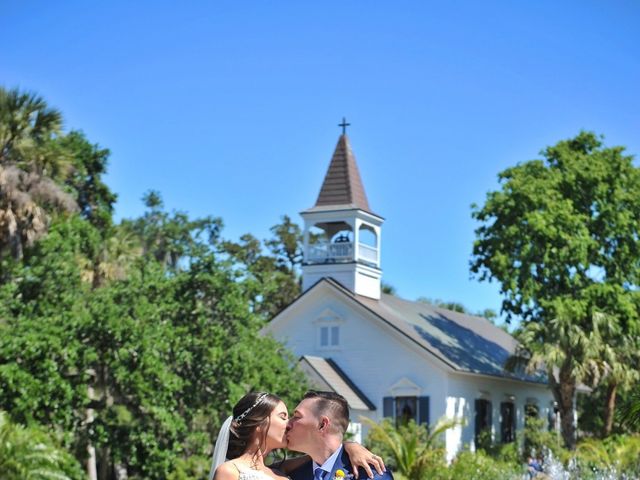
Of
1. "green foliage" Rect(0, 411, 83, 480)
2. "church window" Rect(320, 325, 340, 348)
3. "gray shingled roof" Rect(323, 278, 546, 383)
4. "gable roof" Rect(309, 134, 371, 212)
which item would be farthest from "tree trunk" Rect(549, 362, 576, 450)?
"green foliage" Rect(0, 411, 83, 480)

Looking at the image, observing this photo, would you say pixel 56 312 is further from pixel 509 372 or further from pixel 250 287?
pixel 509 372

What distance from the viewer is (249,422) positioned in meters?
5.50

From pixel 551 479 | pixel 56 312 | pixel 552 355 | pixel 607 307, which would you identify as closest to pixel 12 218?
pixel 56 312

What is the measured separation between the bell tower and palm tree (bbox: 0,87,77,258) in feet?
48.5

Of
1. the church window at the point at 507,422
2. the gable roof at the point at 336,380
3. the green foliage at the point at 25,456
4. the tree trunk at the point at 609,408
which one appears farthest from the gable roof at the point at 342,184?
the green foliage at the point at 25,456

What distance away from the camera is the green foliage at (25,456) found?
56.2 feet

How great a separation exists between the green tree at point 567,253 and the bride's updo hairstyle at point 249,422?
3174cm

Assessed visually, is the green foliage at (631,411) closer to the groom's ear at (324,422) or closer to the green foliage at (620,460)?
the green foliage at (620,460)

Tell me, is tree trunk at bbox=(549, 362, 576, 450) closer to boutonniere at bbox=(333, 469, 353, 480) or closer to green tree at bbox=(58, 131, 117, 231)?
green tree at bbox=(58, 131, 117, 231)

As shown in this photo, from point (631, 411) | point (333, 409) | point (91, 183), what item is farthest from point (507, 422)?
point (333, 409)

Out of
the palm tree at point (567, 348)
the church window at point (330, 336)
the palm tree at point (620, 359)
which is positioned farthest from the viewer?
the church window at point (330, 336)

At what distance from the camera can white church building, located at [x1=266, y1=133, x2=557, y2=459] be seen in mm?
37906

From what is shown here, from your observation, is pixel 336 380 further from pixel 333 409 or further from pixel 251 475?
pixel 333 409

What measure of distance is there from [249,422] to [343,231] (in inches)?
1475
